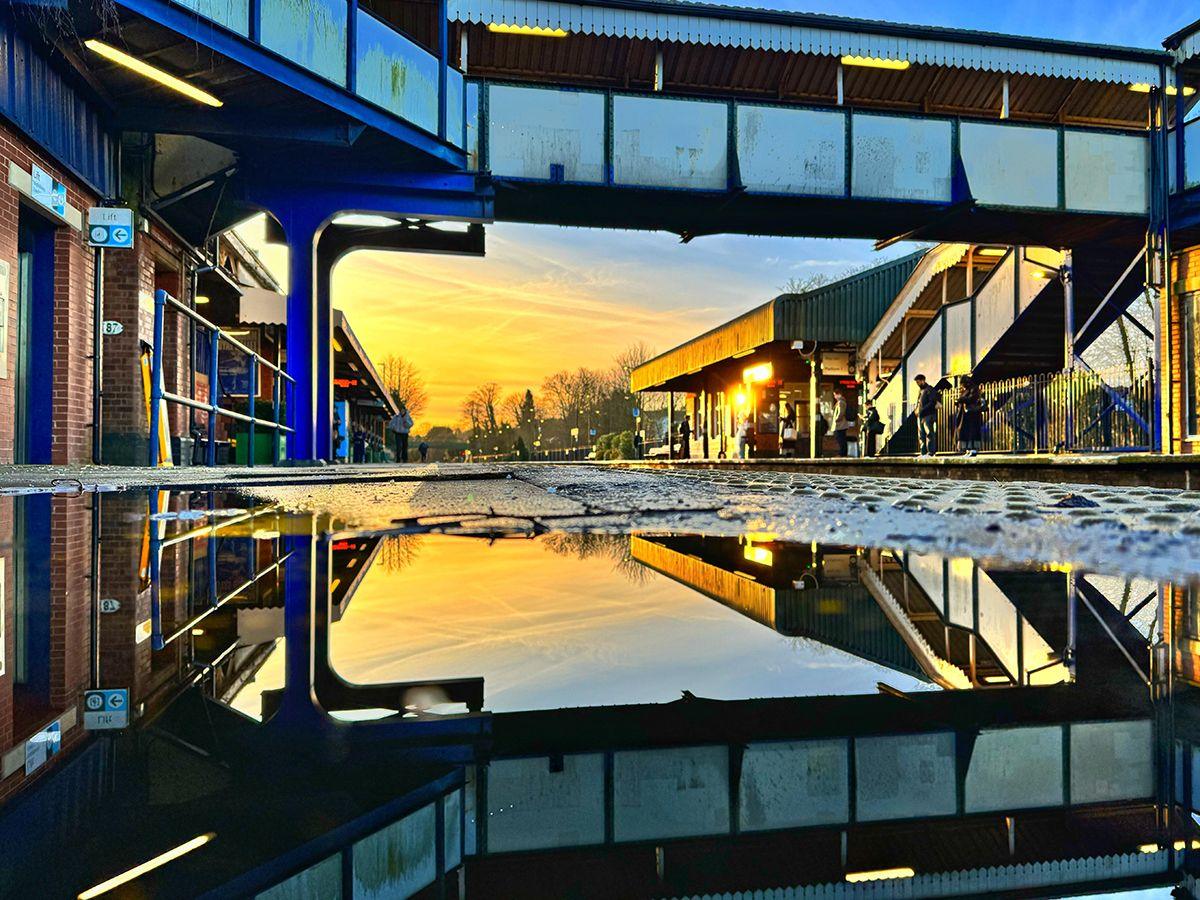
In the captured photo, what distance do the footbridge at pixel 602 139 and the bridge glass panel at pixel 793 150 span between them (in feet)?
0.09

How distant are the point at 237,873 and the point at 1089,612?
1.18 m

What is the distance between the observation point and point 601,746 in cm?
70

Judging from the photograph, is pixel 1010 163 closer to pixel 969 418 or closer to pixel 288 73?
pixel 969 418

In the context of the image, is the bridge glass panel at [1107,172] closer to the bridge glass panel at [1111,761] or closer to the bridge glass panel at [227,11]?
the bridge glass panel at [227,11]

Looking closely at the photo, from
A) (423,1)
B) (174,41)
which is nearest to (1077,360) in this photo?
(423,1)

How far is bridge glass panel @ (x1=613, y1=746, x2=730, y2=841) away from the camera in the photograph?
1.93 feet

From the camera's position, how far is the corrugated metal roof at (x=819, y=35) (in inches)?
464

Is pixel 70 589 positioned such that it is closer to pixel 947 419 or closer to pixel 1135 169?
pixel 1135 169

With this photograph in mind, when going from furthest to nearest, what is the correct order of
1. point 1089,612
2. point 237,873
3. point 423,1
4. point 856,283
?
point 856,283 → point 423,1 → point 1089,612 → point 237,873

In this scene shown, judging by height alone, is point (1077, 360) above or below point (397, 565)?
above

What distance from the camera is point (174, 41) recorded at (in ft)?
26.9

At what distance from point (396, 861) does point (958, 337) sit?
20154 millimetres

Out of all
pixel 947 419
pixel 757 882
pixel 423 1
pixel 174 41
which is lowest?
pixel 757 882

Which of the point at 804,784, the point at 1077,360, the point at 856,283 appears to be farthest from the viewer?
the point at 856,283
